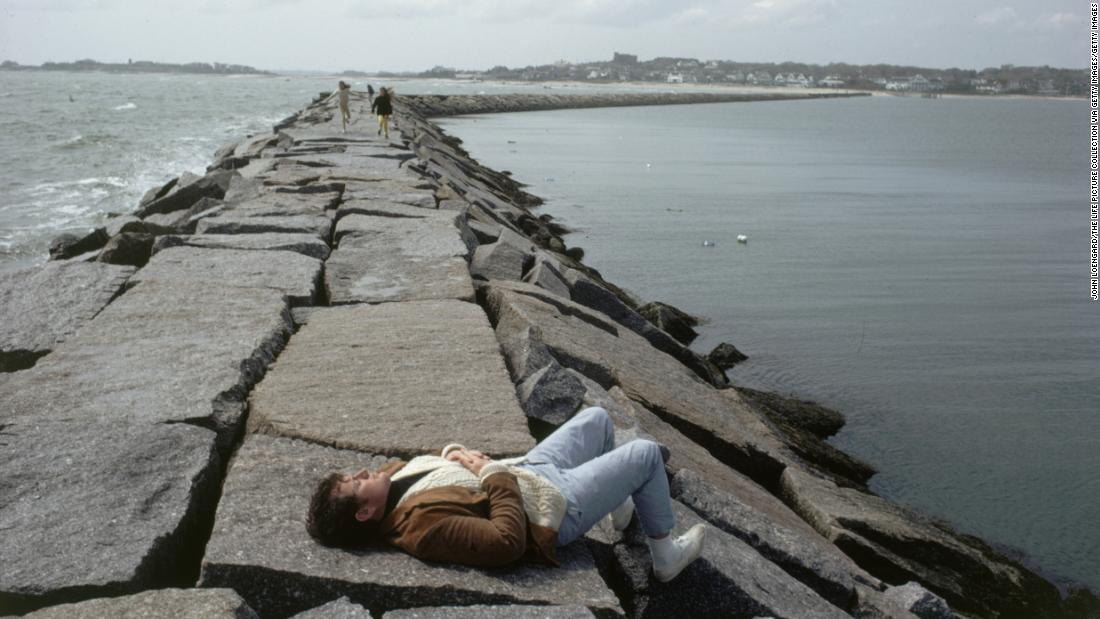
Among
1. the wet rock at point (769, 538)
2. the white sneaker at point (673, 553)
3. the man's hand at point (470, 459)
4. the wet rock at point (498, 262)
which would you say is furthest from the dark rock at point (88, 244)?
the white sneaker at point (673, 553)

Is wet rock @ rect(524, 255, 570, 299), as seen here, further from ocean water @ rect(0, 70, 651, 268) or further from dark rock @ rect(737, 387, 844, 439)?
ocean water @ rect(0, 70, 651, 268)

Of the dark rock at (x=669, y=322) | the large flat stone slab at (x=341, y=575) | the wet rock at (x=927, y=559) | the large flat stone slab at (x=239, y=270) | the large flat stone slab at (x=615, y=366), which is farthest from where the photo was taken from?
the dark rock at (x=669, y=322)

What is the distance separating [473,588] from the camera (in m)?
2.27

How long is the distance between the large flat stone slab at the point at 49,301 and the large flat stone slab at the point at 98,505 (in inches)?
43.1

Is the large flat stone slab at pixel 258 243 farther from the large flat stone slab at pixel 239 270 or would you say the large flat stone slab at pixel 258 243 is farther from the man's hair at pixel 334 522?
the man's hair at pixel 334 522

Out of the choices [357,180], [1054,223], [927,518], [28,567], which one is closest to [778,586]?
[28,567]

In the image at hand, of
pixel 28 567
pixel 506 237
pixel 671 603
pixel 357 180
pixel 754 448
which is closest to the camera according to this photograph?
→ pixel 28 567

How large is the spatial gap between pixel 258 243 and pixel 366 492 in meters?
3.34

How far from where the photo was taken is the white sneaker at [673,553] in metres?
2.54

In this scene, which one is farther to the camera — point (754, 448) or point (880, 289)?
point (880, 289)

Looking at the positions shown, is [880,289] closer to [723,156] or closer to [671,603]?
[671,603]

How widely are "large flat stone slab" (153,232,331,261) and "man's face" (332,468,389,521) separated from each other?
3047mm

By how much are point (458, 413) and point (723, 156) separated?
830 inches

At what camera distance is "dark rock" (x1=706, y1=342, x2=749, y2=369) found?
22.2ft
